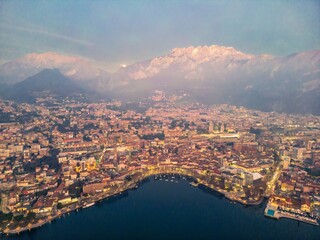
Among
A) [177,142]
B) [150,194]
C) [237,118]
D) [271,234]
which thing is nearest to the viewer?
[271,234]

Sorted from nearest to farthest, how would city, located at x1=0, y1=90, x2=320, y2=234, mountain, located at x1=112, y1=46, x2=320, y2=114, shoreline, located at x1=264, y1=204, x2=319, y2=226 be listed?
shoreline, located at x1=264, y1=204, x2=319, y2=226, city, located at x1=0, y1=90, x2=320, y2=234, mountain, located at x1=112, y1=46, x2=320, y2=114

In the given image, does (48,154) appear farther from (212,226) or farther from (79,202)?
(212,226)

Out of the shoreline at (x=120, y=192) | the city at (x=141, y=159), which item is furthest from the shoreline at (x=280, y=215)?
the shoreline at (x=120, y=192)

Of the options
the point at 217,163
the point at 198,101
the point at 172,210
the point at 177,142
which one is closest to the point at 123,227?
the point at 172,210

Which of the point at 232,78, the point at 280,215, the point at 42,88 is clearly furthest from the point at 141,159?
the point at 232,78

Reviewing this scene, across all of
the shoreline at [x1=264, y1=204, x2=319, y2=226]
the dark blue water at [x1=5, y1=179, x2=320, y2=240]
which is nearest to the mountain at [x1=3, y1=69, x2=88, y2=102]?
the dark blue water at [x1=5, y1=179, x2=320, y2=240]

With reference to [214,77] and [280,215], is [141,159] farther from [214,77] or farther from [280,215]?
[214,77]

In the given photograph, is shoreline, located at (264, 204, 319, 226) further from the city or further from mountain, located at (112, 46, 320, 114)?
mountain, located at (112, 46, 320, 114)
